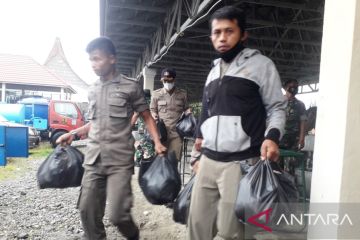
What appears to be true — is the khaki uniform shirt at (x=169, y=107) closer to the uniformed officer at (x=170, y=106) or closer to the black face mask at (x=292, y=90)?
the uniformed officer at (x=170, y=106)

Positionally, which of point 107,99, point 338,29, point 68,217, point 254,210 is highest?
point 338,29

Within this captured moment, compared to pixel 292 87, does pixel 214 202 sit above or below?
below

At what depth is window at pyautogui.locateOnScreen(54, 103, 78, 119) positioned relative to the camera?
13.2 m

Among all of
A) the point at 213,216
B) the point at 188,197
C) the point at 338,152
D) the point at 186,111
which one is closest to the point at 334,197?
the point at 338,152

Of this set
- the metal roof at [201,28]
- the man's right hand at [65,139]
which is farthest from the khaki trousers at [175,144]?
the man's right hand at [65,139]

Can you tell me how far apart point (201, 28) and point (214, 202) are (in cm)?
625

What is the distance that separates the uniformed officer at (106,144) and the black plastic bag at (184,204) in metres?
0.46

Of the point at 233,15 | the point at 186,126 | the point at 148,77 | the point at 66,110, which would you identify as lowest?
the point at 66,110

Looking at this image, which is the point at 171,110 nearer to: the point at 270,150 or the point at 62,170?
the point at 62,170

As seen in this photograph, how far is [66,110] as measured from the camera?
1338 cm

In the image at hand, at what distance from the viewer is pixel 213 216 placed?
2.21 meters

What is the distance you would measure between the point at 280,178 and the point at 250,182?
182mm

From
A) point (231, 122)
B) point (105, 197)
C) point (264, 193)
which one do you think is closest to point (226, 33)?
point (231, 122)

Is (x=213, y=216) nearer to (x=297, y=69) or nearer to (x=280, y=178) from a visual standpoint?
(x=280, y=178)
